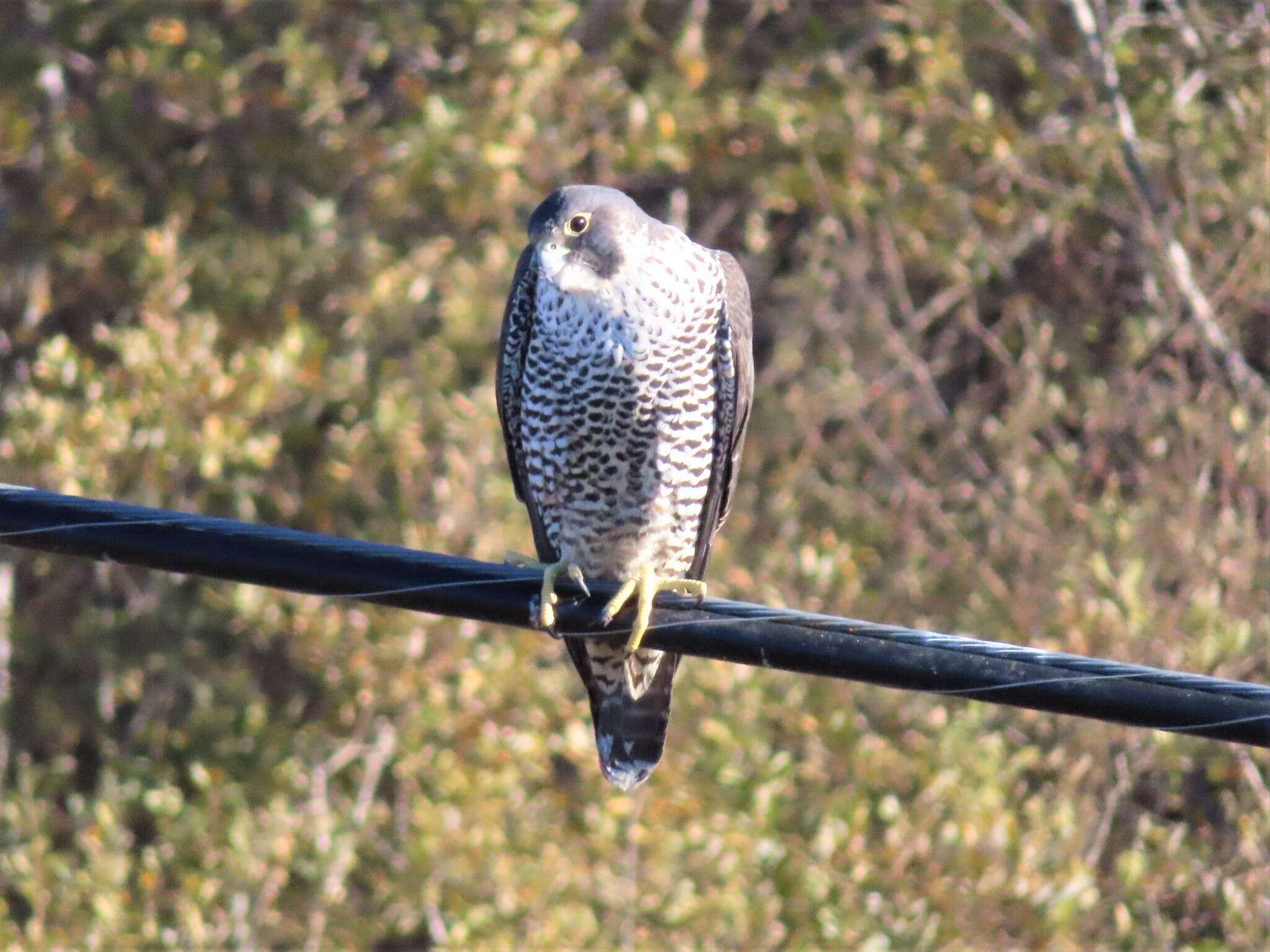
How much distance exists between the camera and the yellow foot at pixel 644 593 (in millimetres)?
3232

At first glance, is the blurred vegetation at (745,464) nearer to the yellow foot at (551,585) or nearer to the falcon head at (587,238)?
the yellow foot at (551,585)

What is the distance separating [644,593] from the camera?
3.48 meters

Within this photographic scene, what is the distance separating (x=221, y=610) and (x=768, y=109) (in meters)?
2.57

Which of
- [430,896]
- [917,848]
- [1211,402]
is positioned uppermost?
[1211,402]

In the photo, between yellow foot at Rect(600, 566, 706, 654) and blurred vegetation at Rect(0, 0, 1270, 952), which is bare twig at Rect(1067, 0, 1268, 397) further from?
yellow foot at Rect(600, 566, 706, 654)

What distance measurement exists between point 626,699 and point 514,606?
1309mm

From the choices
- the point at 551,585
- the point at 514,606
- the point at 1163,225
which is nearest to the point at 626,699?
the point at 551,585

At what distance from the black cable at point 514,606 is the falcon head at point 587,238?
104 cm

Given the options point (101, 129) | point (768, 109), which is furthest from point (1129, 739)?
point (101, 129)

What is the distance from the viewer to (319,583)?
2.75 meters

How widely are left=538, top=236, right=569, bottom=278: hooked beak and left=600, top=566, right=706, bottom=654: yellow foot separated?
2.07 ft

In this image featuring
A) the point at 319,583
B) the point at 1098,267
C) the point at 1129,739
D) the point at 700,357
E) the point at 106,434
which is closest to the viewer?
the point at 319,583

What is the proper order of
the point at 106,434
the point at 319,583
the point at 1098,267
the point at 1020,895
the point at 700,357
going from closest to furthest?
1. the point at 319,583
2. the point at 700,357
3. the point at 1020,895
4. the point at 106,434
5. the point at 1098,267

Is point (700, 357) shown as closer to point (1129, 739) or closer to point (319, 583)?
point (319, 583)
